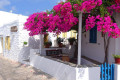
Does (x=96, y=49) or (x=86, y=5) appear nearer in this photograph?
(x=86, y=5)

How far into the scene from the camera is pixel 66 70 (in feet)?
16.9

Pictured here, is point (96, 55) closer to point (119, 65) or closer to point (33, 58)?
point (119, 65)

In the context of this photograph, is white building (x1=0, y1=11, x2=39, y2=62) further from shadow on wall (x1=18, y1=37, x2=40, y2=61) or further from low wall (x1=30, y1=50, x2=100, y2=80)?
low wall (x1=30, y1=50, x2=100, y2=80)

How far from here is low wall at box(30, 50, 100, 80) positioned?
15.1 ft

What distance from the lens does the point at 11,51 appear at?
11.6 metres

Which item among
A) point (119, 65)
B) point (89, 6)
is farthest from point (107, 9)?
point (119, 65)

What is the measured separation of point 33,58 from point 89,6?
5.67 metres

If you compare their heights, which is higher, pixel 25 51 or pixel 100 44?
pixel 100 44

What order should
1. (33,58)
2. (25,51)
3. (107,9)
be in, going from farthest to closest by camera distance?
(25,51), (33,58), (107,9)

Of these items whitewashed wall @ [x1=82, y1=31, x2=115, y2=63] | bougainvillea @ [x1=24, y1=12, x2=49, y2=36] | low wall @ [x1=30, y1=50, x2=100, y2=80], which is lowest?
low wall @ [x1=30, y1=50, x2=100, y2=80]

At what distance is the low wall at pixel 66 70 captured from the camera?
4.61 metres

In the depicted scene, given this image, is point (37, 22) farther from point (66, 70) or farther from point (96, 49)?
point (96, 49)

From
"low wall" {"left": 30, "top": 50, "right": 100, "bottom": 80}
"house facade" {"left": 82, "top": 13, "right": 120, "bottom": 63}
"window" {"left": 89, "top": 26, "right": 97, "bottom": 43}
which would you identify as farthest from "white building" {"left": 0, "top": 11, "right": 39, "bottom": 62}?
"window" {"left": 89, "top": 26, "right": 97, "bottom": 43}

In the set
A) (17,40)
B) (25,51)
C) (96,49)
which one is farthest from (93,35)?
(17,40)
